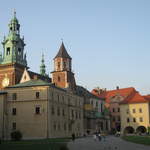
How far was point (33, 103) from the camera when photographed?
201 ft

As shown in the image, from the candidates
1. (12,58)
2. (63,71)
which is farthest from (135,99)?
(12,58)

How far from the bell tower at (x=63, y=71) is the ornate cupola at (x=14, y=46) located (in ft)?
27.9

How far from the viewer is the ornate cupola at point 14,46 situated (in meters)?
81.4

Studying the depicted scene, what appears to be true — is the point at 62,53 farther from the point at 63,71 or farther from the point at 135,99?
the point at 135,99

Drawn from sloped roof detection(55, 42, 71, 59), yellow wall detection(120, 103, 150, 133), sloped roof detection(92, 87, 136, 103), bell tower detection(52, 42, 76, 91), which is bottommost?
yellow wall detection(120, 103, 150, 133)

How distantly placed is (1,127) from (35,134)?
7.29m

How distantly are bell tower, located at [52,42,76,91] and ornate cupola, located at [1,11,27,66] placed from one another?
850 cm

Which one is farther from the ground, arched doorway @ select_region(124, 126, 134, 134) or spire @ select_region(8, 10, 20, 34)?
spire @ select_region(8, 10, 20, 34)

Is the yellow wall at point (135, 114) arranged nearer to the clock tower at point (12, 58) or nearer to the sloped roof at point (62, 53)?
the sloped roof at point (62, 53)

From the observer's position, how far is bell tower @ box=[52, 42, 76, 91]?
82.5 m

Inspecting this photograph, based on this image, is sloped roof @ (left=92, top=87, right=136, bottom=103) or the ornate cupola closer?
the ornate cupola

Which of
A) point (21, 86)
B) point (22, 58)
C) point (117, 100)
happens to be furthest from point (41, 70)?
point (21, 86)

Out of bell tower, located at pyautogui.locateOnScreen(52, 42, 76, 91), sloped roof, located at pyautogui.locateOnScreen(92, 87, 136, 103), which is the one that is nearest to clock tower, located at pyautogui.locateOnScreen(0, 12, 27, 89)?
bell tower, located at pyautogui.locateOnScreen(52, 42, 76, 91)

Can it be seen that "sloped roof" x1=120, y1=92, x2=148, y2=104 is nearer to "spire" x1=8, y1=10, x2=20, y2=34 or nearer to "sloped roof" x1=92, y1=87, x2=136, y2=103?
"sloped roof" x1=92, y1=87, x2=136, y2=103
